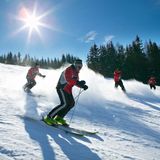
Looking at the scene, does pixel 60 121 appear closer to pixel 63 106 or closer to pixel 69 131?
pixel 63 106

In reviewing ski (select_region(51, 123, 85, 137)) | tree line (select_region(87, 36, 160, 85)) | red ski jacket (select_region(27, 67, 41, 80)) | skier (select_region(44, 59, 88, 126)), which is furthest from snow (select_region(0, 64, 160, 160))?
tree line (select_region(87, 36, 160, 85))

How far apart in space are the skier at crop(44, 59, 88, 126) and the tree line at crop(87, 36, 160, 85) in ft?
169

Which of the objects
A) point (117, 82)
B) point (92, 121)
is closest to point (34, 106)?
point (92, 121)

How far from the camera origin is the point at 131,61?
6141 centimetres

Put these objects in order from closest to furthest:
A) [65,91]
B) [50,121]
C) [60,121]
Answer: [50,121], [60,121], [65,91]

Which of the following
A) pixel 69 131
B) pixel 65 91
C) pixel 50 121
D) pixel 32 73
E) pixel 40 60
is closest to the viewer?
pixel 69 131

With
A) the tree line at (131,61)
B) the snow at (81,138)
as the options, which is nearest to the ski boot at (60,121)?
the snow at (81,138)

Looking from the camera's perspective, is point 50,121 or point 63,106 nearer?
point 50,121

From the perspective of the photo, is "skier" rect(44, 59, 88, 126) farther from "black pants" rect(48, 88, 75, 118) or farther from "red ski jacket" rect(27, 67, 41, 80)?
"red ski jacket" rect(27, 67, 41, 80)

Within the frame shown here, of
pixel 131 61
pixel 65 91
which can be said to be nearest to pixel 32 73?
pixel 65 91

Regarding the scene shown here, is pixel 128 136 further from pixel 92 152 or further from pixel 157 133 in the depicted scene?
pixel 92 152

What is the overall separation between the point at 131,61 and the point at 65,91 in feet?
179

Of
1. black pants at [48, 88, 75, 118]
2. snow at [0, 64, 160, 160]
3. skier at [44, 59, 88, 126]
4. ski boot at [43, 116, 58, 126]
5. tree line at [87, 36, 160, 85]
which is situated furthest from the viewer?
tree line at [87, 36, 160, 85]

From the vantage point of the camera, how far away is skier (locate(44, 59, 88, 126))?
8164 millimetres
